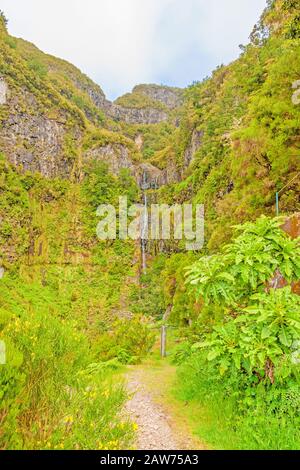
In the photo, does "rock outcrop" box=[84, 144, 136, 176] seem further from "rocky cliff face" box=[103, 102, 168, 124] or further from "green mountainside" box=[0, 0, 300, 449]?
"rocky cliff face" box=[103, 102, 168, 124]

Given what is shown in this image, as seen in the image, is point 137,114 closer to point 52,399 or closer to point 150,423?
point 150,423

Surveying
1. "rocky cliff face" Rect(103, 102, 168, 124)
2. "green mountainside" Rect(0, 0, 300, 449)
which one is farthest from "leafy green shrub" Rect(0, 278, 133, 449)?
"rocky cliff face" Rect(103, 102, 168, 124)

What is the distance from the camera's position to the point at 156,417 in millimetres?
4777

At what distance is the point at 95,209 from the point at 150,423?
4096cm

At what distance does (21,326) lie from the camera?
369cm

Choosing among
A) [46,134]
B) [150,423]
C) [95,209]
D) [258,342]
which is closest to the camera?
[258,342]

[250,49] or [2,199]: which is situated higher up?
[250,49]

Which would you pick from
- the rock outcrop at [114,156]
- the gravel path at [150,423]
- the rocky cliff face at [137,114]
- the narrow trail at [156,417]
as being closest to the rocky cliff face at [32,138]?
the rock outcrop at [114,156]

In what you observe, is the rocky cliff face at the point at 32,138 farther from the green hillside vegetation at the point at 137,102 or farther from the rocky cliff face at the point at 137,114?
the green hillside vegetation at the point at 137,102

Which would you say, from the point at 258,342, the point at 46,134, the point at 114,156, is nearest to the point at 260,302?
the point at 258,342

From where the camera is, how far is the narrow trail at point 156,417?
396 cm
